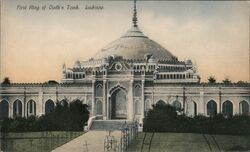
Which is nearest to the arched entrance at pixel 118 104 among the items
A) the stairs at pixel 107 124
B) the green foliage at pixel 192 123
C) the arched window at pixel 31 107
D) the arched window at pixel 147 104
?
the arched window at pixel 147 104

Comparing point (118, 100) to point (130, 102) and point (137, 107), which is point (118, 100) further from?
point (137, 107)

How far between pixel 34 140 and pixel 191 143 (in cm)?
367

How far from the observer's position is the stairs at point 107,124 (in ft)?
55.5

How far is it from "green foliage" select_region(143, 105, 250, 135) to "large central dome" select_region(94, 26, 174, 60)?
495 centimetres

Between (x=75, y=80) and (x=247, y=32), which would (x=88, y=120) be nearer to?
(x=75, y=80)

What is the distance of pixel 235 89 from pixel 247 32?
5.39 meters

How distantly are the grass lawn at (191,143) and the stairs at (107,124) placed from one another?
2.35 metres

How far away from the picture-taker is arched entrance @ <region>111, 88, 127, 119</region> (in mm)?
18922

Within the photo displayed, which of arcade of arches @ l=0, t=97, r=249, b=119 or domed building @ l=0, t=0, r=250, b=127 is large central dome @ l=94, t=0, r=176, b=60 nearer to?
domed building @ l=0, t=0, r=250, b=127

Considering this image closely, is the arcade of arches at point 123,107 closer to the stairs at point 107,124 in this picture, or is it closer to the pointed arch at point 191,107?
the pointed arch at point 191,107

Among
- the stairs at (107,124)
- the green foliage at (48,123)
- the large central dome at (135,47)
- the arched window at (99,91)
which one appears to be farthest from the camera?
the large central dome at (135,47)

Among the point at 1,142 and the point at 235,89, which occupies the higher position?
the point at 235,89

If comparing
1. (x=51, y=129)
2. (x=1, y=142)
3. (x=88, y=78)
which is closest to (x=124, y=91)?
(x=88, y=78)

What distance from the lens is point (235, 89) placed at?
1812cm
